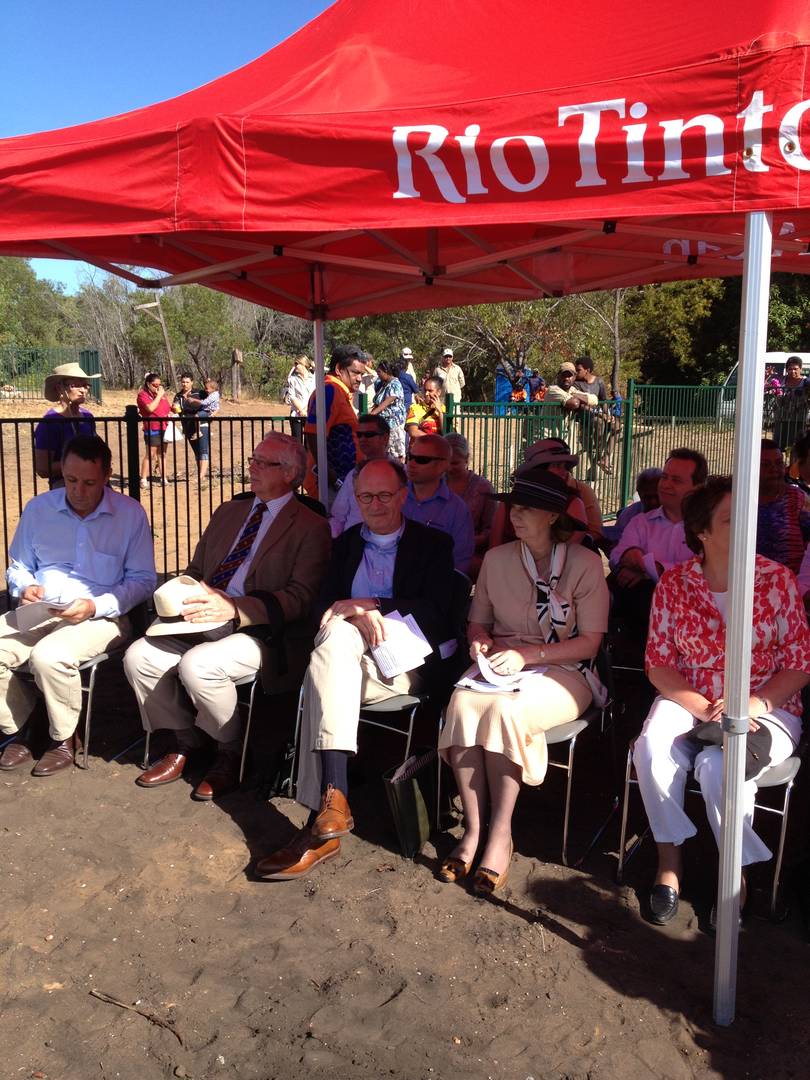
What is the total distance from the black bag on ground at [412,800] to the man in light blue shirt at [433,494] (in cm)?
162

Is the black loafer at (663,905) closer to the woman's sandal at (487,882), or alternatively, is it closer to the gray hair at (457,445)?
the woman's sandal at (487,882)

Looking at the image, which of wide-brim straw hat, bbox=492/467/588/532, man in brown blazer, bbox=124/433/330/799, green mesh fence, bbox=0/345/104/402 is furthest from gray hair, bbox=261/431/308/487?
green mesh fence, bbox=0/345/104/402

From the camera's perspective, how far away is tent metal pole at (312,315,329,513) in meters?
5.90

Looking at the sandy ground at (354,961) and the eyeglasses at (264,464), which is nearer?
the sandy ground at (354,961)

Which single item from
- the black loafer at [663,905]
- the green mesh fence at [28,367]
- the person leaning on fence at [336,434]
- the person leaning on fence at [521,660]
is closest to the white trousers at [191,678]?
the person leaning on fence at [521,660]

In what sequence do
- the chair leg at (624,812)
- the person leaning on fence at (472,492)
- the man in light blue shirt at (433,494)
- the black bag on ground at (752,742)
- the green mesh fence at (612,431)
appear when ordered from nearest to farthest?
the black bag on ground at (752,742), the chair leg at (624,812), the man in light blue shirt at (433,494), the person leaning on fence at (472,492), the green mesh fence at (612,431)

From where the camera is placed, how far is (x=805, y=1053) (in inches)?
98.0

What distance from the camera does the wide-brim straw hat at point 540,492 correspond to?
353cm

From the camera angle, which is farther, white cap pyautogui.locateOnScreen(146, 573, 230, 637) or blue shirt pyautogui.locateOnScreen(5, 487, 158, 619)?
blue shirt pyautogui.locateOnScreen(5, 487, 158, 619)

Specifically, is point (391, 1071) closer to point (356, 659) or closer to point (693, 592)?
point (356, 659)

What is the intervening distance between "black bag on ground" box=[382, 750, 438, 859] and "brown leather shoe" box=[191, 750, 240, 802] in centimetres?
86

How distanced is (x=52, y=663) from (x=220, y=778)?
0.91 meters

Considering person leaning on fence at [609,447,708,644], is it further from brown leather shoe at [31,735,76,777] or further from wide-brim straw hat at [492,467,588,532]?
brown leather shoe at [31,735,76,777]

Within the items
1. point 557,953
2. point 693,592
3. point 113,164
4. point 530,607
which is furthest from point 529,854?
point 113,164
